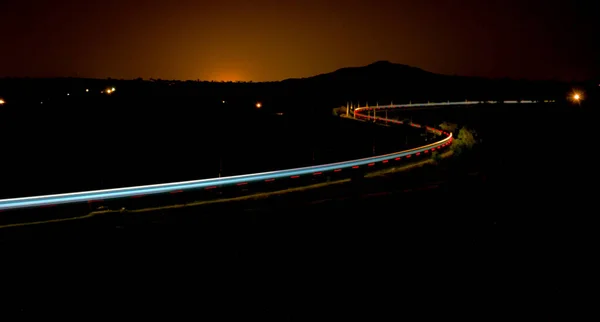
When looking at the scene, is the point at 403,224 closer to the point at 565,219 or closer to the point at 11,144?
the point at 565,219

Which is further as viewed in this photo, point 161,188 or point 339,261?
point 161,188

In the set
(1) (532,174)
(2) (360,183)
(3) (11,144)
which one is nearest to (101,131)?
(3) (11,144)

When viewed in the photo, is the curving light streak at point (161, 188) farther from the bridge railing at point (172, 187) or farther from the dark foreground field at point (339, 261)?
the dark foreground field at point (339, 261)

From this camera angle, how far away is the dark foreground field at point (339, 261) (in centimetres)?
827

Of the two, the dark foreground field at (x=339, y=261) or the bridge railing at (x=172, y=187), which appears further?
the bridge railing at (x=172, y=187)

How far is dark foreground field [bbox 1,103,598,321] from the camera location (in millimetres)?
8266

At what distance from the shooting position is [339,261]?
10.3 m

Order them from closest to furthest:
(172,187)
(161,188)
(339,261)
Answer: (339,261) < (161,188) < (172,187)

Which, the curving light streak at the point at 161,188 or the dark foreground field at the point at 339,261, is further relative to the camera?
the curving light streak at the point at 161,188

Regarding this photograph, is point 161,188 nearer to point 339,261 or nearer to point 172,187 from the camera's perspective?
point 172,187

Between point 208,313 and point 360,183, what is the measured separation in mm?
15723

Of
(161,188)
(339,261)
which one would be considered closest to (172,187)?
(161,188)

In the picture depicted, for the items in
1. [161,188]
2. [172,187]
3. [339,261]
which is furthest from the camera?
[172,187]

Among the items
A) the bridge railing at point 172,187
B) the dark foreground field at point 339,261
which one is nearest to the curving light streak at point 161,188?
the bridge railing at point 172,187
